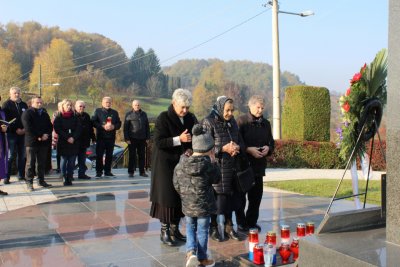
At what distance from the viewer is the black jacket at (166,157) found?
468cm

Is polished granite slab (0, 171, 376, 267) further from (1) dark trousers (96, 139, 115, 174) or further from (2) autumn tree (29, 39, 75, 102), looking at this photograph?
(2) autumn tree (29, 39, 75, 102)

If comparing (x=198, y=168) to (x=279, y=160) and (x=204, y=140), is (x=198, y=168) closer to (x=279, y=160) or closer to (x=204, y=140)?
(x=204, y=140)

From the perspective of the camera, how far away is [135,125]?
33.0 ft

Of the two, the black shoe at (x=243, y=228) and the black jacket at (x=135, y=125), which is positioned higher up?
the black jacket at (x=135, y=125)

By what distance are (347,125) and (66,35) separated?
89375mm

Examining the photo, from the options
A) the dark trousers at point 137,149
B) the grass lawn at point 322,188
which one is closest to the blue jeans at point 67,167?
the dark trousers at point 137,149

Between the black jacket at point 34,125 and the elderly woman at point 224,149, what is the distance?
4554mm

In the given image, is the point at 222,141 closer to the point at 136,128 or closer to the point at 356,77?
the point at 356,77

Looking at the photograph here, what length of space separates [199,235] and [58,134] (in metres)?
5.73

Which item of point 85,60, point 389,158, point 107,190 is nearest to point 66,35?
point 85,60

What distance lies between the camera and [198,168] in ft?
12.7

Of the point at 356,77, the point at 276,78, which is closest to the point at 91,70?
the point at 276,78

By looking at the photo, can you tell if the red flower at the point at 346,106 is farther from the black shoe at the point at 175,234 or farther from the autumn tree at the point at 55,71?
the autumn tree at the point at 55,71

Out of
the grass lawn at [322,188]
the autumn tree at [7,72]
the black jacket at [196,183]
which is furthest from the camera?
the autumn tree at [7,72]
